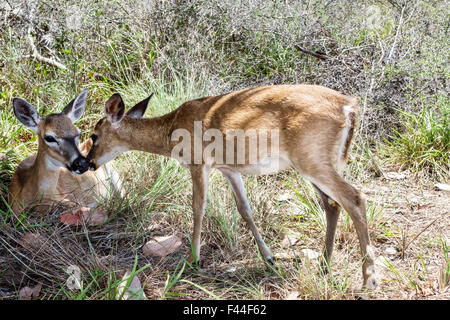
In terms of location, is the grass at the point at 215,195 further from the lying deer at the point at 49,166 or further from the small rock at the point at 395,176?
the lying deer at the point at 49,166

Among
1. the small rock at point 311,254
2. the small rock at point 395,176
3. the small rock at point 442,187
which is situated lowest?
the small rock at point 395,176

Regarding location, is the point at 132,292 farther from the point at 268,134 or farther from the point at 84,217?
the point at 268,134

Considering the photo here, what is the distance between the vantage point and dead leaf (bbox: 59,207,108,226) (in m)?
4.38

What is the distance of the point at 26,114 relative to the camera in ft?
16.0

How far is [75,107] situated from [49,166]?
2.30ft

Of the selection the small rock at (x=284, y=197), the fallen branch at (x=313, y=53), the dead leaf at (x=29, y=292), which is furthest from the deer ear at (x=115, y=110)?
the fallen branch at (x=313, y=53)

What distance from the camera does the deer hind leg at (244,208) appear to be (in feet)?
13.3

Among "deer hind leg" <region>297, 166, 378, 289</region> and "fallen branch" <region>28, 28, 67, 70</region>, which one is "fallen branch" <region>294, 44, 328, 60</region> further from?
"deer hind leg" <region>297, 166, 378, 289</region>

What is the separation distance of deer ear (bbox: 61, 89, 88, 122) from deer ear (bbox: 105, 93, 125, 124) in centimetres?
81

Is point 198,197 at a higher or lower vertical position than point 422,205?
higher

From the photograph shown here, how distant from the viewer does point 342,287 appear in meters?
3.26

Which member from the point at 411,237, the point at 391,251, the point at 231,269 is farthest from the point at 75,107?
the point at 411,237

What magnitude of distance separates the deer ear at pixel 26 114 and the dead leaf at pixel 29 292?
192 centimetres
